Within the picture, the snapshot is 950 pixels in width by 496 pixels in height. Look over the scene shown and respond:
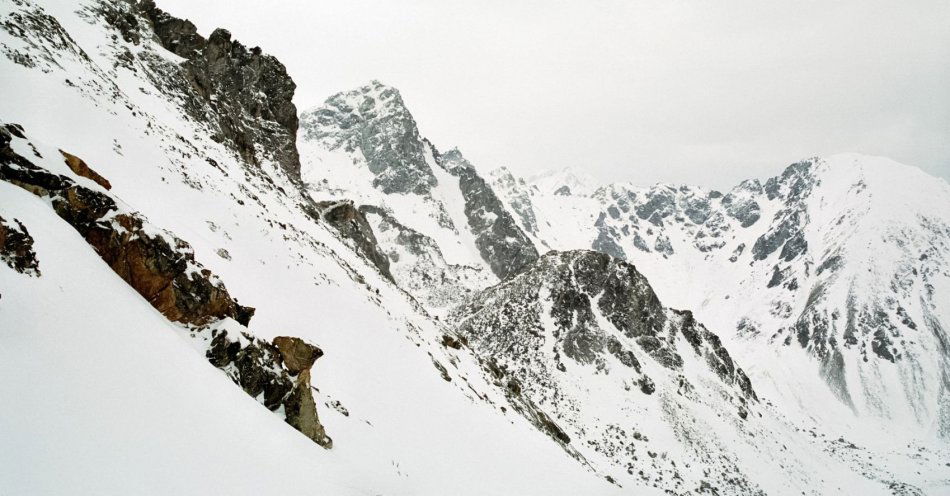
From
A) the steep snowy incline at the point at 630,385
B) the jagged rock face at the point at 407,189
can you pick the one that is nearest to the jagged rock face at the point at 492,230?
the jagged rock face at the point at 407,189

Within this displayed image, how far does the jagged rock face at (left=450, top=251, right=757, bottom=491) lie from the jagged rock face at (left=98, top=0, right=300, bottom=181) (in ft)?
90.3

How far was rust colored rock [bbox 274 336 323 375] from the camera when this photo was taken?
11.4m

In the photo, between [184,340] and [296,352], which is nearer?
[184,340]

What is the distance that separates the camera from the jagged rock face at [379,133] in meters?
137

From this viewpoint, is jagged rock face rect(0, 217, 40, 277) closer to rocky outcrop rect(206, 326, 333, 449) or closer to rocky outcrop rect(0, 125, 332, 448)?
rocky outcrop rect(0, 125, 332, 448)

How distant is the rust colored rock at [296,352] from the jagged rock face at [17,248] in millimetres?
5176

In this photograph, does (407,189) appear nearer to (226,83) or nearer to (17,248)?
(226,83)

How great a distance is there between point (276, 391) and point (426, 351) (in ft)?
49.0

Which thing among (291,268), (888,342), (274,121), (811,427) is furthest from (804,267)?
(291,268)

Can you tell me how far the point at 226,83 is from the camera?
46.2 meters

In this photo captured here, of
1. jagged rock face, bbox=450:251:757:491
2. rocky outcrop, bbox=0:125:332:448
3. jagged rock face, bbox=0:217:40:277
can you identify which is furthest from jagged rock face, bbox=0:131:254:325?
jagged rock face, bbox=450:251:757:491

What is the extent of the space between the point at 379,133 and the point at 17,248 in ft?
473

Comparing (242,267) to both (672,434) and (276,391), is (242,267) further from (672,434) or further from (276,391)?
(672,434)

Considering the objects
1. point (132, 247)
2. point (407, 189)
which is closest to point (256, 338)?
point (132, 247)
